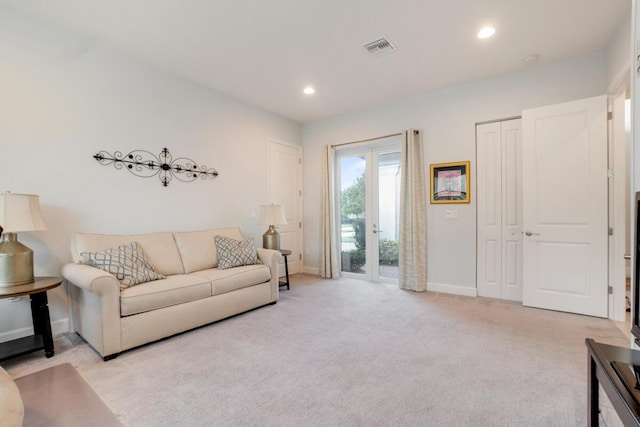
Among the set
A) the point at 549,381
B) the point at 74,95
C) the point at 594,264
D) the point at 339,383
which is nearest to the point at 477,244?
the point at 594,264

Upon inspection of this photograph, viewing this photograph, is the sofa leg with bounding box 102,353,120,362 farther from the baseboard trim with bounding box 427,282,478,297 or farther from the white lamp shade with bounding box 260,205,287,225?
the baseboard trim with bounding box 427,282,478,297

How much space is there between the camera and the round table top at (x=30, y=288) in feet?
6.98

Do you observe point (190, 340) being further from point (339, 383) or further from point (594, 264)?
point (594, 264)

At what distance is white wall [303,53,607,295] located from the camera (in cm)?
337

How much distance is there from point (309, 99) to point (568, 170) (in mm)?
3329

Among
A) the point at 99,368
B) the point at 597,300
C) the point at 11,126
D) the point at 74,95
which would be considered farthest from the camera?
the point at 597,300

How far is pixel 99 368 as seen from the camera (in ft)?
7.21

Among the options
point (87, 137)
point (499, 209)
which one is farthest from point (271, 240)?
point (499, 209)

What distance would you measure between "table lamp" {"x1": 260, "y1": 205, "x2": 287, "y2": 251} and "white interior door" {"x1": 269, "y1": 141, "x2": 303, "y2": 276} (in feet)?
2.11

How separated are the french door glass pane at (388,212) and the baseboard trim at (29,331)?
395cm

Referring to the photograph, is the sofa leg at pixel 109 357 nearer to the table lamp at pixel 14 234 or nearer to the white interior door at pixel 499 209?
the table lamp at pixel 14 234

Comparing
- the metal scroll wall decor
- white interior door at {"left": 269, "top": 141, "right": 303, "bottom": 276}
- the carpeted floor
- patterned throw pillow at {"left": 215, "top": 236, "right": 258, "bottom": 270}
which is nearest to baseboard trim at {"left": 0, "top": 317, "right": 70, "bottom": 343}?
the carpeted floor

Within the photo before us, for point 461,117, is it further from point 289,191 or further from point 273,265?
point 273,265

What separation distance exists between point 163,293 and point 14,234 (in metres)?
1.21
